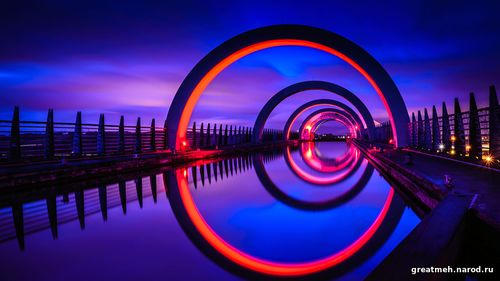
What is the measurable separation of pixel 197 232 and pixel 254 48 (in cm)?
1298

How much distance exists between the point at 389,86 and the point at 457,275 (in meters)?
12.9

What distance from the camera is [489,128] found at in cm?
742

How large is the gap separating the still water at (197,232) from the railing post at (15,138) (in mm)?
2919

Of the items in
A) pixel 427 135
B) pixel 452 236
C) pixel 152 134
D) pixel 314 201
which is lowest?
pixel 314 201

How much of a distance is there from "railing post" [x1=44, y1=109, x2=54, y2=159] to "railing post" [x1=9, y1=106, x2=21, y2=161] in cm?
81

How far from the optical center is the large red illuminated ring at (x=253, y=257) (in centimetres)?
247

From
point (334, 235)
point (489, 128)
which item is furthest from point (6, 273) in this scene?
point (489, 128)

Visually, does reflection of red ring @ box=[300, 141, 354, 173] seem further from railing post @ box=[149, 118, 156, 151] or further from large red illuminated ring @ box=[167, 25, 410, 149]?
railing post @ box=[149, 118, 156, 151]

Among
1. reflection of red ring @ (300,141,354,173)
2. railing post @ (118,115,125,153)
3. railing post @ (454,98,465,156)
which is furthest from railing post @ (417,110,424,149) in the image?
railing post @ (118,115,125,153)

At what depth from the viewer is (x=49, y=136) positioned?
8.69 metres

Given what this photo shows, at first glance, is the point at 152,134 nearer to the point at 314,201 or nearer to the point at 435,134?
the point at 314,201

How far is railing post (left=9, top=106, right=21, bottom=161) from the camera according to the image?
305 inches

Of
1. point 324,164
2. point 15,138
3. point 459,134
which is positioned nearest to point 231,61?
point 324,164

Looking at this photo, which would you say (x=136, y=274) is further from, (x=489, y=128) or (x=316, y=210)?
(x=489, y=128)
